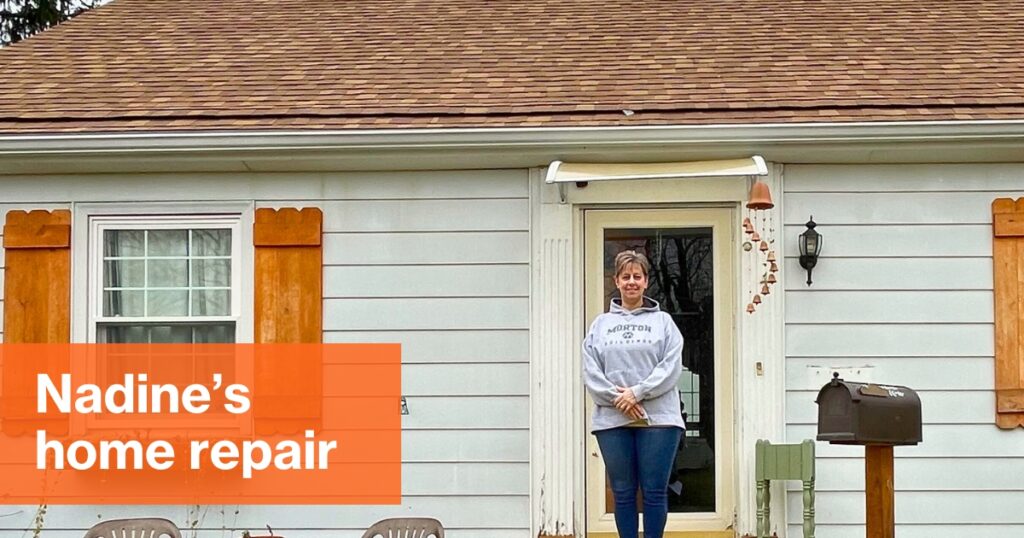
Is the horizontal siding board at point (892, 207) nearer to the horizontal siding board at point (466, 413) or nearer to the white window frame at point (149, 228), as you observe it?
the horizontal siding board at point (466, 413)

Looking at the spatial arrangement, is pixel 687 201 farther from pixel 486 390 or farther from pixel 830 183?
pixel 486 390

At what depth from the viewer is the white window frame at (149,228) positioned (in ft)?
18.0

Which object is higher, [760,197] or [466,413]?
[760,197]

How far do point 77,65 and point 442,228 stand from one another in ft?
8.77

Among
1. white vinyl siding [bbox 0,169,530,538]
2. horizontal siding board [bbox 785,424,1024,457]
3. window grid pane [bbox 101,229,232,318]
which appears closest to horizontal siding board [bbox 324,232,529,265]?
white vinyl siding [bbox 0,169,530,538]

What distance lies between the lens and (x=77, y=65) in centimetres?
653

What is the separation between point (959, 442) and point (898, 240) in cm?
102

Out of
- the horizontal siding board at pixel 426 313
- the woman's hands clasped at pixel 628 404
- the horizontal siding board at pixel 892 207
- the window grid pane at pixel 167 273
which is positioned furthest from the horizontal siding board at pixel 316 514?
the horizontal siding board at pixel 892 207

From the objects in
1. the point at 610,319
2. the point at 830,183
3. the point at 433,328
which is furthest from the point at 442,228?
the point at 830,183

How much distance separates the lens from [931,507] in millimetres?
5309

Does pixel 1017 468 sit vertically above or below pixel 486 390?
below

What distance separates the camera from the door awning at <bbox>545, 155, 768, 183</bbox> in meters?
5.11

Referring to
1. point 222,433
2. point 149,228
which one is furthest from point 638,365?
point 149,228

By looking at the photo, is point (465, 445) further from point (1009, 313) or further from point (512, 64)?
point (1009, 313)
